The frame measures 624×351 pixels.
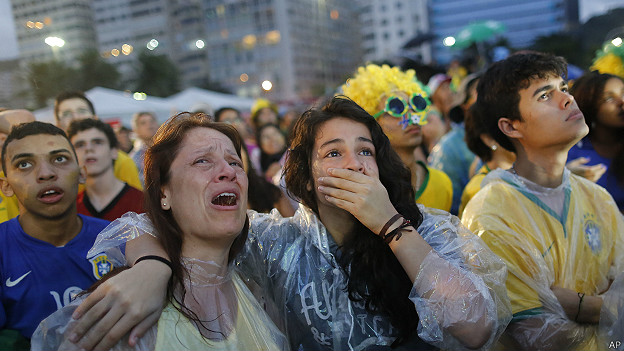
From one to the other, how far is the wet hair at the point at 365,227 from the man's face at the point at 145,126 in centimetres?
467

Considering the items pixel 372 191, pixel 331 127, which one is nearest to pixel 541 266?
pixel 372 191

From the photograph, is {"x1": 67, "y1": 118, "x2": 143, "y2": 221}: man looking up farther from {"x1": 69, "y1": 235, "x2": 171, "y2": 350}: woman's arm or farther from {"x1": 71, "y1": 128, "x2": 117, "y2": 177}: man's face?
{"x1": 69, "y1": 235, "x2": 171, "y2": 350}: woman's arm

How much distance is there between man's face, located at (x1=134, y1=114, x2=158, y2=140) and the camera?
629 centimetres

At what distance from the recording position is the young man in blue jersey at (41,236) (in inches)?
77.4

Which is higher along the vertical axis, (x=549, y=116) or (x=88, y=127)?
(x=88, y=127)

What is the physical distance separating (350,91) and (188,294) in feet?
7.59

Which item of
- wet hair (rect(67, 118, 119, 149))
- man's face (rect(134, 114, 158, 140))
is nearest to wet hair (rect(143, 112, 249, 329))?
wet hair (rect(67, 118, 119, 149))

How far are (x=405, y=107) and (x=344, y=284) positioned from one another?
1.68m

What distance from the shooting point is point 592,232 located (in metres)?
2.24

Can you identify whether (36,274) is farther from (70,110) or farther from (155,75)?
(155,75)

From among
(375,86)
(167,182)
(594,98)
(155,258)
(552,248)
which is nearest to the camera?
(155,258)

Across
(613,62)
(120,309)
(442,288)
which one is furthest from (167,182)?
(613,62)

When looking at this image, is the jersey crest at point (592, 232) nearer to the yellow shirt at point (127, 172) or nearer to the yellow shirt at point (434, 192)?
the yellow shirt at point (434, 192)

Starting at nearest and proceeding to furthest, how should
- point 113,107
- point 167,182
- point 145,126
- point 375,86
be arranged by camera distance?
1. point 167,182
2. point 375,86
3. point 145,126
4. point 113,107
